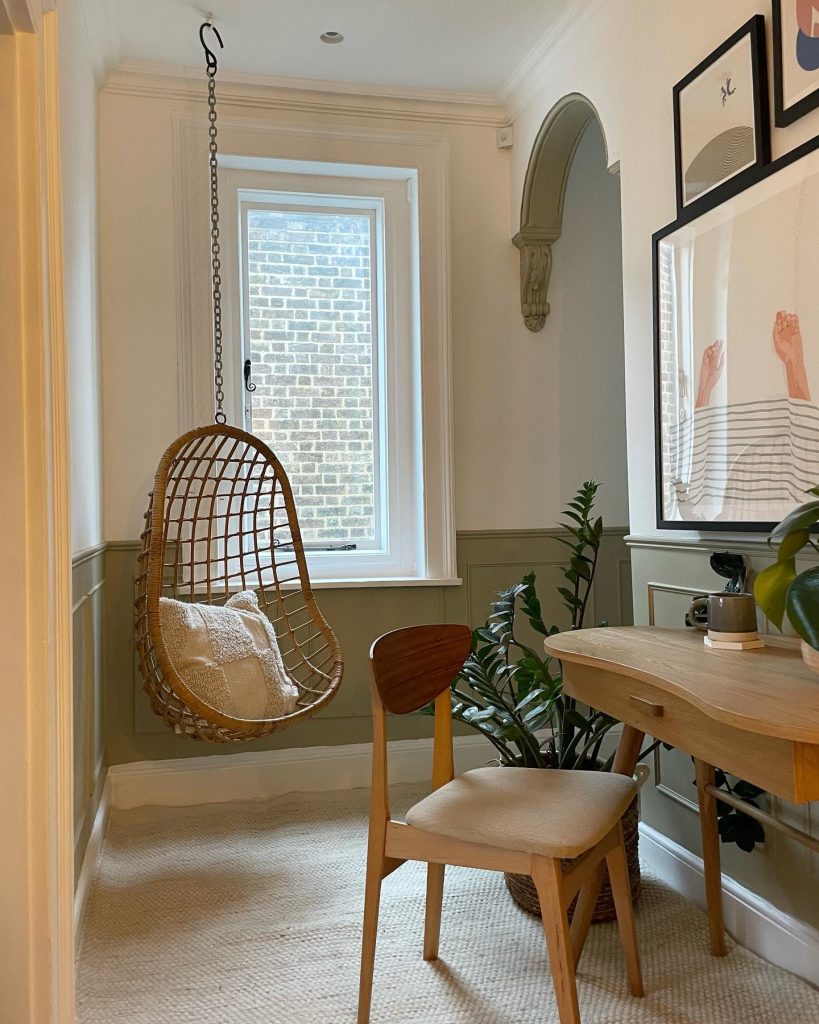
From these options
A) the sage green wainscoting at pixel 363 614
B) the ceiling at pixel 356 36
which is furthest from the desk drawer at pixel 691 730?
the ceiling at pixel 356 36

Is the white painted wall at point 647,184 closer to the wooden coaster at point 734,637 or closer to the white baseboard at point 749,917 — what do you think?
the white baseboard at point 749,917

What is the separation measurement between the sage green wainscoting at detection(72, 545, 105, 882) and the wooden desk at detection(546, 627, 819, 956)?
125 centimetres

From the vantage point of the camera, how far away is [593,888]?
1.85 m

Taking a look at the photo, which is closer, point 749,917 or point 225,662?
point 749,917

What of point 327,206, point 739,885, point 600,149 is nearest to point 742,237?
point 739,885

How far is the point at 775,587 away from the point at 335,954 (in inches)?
53.8

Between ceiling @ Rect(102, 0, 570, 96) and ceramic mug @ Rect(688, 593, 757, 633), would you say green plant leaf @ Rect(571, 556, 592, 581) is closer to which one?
ceramic mug @ Rect(688, 593, 757, 633)

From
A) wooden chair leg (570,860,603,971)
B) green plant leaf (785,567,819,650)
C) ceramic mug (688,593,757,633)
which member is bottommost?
wooden chair leg (570,860,603,971)

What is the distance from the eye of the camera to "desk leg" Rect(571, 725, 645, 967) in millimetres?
1856

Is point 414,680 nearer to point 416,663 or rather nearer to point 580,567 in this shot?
point 416,663

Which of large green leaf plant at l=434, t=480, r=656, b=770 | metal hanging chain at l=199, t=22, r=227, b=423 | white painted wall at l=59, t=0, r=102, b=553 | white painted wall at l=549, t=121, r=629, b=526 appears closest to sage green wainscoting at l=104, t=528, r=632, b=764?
white painted wall at l=549, t=121, r=629, b=526

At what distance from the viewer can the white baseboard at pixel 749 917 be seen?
6.10 feet

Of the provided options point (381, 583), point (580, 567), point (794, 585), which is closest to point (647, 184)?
point (580, 567)

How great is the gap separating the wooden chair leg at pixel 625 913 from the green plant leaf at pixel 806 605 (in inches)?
27.9
